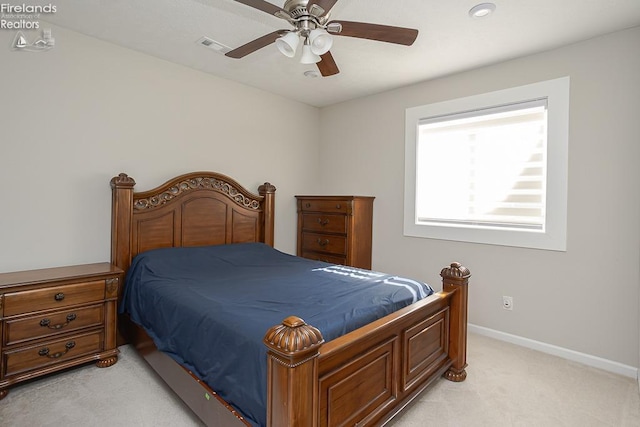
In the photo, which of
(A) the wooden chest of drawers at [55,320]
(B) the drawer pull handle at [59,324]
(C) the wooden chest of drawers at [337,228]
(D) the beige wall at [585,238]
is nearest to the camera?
(A) the wooden chest of drawers at [55,320]

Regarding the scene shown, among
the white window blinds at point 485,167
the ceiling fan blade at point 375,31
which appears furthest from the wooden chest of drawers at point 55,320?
the white window blinds at point 485,167

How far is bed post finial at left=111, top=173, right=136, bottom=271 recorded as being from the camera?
8.84 ft

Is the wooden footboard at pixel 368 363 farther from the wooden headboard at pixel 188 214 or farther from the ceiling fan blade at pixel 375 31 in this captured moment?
the wooden headboard at pixel 188 214

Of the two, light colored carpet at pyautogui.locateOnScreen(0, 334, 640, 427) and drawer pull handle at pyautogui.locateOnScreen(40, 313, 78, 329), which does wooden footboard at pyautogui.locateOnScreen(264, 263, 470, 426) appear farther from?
drawer pull handle at pyautogui.locateOnScreen(40, 313, 78, 329)

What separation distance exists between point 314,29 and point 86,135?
207 cm

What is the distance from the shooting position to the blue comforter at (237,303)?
1.46 metres

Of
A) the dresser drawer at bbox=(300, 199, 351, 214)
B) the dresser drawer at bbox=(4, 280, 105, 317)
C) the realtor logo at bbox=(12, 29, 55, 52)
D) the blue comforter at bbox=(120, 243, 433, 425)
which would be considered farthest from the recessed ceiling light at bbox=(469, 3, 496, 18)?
the dresser drawer at bbox=(4, 280, 105, 317)

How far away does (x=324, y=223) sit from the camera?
13.0ft

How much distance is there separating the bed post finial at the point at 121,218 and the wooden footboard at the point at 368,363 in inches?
82.4

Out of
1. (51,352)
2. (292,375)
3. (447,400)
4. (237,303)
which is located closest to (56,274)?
(51,352)

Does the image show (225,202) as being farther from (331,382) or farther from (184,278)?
(331,382)

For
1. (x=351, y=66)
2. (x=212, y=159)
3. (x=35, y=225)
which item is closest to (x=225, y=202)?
(x=212, y=159)

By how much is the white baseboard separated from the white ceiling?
8.07ft

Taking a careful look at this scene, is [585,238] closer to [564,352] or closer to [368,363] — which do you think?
[564,352]
